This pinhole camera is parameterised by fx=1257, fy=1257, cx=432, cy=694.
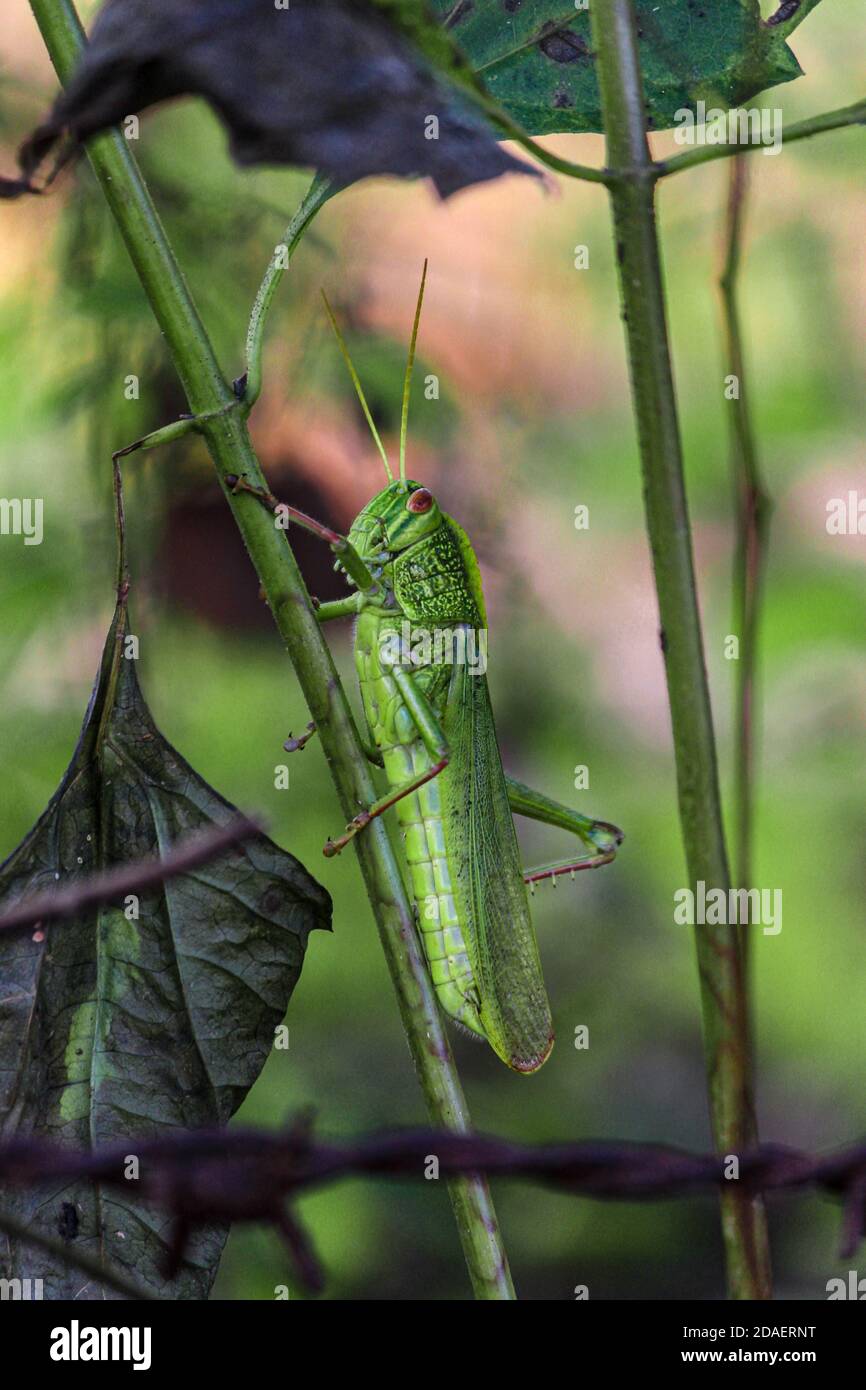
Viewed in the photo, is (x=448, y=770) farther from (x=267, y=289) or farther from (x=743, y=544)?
(x=743, y=544)

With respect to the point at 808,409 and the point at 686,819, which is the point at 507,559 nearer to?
the point at 808,409

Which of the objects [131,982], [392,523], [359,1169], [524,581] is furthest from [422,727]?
A: [359,1169]

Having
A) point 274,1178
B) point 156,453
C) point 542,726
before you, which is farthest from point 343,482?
point 274,1178

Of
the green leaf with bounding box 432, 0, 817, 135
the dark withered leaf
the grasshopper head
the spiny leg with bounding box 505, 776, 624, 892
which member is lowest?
the spiny leg with bounding box 505, 776, 624, 892

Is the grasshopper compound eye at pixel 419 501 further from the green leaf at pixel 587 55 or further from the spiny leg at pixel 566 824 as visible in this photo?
the green leaf at pixel 587 55

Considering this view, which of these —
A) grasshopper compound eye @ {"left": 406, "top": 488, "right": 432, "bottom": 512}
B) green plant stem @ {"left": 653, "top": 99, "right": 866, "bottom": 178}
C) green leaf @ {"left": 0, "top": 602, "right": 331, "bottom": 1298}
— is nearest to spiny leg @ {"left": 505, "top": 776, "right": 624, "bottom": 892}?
grasshopper compound eye @ {"left": 406, "top": 488, "right": 432, "bottom": 512}

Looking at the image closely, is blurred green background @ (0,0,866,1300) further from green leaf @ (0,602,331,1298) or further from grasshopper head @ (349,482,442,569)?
green leaf @ (0,602,331,1298)
